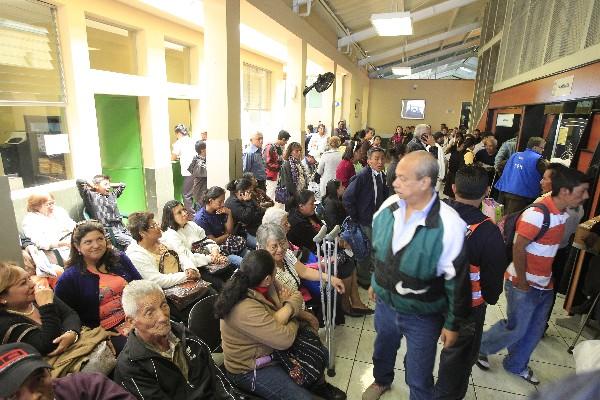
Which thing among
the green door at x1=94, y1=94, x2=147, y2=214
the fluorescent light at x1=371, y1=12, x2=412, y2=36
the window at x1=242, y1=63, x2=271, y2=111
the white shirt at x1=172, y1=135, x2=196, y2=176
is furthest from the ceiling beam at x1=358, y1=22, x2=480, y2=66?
the green door at x1=94, y1=94, x2=147, y2=214

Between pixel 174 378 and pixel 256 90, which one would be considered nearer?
pixel 174 378

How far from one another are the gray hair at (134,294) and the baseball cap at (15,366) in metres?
0.42

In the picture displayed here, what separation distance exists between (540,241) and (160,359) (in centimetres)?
230

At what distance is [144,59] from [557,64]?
6.18m

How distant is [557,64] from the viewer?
5.00 metres

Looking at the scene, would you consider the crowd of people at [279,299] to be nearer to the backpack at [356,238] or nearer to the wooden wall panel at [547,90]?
the backpack at [356,238]

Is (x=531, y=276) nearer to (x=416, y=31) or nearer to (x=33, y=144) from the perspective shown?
(x=33, y=144)

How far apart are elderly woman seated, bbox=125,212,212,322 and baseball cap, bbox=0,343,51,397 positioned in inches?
50.7

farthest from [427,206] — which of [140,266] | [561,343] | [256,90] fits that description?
[256,90]

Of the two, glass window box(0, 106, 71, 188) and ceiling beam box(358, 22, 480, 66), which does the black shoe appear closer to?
glass window box(0, 106, 71, 188)

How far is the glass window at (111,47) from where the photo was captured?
5074 mm

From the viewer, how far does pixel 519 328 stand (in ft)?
7.97

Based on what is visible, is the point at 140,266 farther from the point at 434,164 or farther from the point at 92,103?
the point at 92,103

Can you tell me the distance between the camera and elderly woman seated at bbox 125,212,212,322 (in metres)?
2.56
